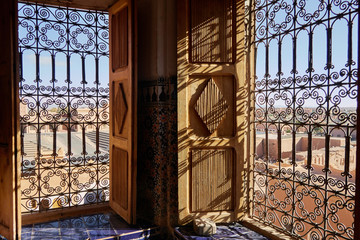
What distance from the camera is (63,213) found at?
3330mm

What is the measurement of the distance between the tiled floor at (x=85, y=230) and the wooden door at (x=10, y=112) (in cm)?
31

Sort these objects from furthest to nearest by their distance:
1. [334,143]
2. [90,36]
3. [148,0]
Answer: [90,36], [148,0], [334,143]

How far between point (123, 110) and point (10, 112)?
103 cm

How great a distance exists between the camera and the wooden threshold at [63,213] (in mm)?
3189

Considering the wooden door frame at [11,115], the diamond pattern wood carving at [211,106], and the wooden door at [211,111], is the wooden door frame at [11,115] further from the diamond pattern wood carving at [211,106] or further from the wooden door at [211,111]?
the diamond pattern wood carving at [211,106]

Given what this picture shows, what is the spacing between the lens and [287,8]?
8.59 feet

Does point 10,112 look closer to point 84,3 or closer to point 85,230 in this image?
point 85,230

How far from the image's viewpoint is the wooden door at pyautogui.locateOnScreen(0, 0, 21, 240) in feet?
8.48

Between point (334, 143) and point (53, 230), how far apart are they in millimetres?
2701

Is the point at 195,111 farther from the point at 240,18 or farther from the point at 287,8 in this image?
the point at 287,8

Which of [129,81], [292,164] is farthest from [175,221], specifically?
[129,81]

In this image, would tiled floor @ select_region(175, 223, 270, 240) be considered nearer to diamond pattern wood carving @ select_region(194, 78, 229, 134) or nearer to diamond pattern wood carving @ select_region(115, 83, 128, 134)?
diamond pattern wood carving @ select_region(194, 78, 229, 134)

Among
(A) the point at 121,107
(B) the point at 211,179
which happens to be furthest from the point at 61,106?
(B) the point at 211,179

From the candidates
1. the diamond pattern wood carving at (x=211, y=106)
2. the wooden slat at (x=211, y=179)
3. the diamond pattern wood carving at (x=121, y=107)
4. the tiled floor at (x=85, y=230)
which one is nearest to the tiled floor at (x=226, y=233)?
the wooden slat at (x=211, y=179)
